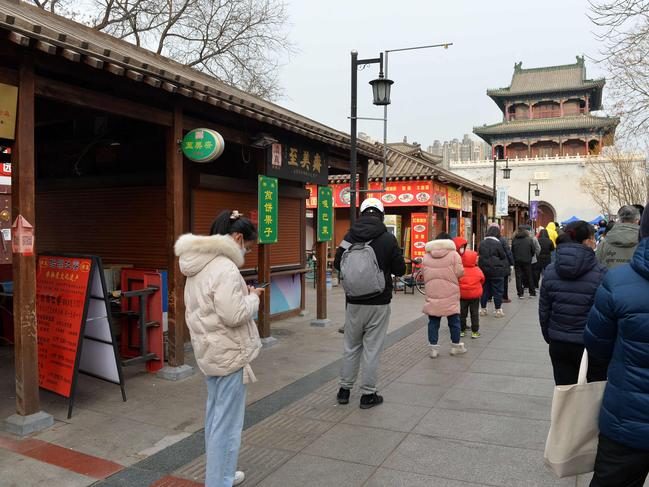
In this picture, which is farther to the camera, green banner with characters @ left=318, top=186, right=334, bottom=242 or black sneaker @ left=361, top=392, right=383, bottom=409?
green banner with characters @ left=318, top=186, right=334, bottom=242

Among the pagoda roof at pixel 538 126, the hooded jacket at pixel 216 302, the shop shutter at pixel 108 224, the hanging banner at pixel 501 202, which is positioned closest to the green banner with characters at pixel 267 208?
the shop shutter at pixel 108 224

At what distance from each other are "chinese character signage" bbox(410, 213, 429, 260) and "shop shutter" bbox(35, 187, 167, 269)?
1114cm

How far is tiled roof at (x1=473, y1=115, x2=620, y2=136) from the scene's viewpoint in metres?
46.6

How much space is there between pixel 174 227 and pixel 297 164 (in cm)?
287

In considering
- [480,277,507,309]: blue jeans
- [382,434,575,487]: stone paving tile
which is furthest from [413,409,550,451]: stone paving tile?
[480,277,507,309]: blue jeans

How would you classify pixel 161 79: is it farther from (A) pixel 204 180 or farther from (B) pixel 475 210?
(B) pixel 475 210

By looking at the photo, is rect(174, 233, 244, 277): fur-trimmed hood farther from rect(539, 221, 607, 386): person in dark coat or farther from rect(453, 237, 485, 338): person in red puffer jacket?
rect(453, 237, 485, 338): person in red puffer jacket

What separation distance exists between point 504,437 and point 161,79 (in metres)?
4.42

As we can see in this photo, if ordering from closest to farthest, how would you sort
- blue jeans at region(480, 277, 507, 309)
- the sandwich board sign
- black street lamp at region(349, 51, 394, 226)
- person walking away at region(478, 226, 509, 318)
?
the sandwich board sign
black street lamp at region(349, 51, 394, 226)
person walking away at region(478, 226, 509, 318)
blue jeans at region(480, 277, 507, 309)

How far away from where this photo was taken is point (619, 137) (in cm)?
1176

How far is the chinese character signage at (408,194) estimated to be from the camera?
1703 cm

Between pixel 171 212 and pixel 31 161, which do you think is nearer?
pixel 31 161

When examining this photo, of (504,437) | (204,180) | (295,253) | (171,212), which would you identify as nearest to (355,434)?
(504,437)

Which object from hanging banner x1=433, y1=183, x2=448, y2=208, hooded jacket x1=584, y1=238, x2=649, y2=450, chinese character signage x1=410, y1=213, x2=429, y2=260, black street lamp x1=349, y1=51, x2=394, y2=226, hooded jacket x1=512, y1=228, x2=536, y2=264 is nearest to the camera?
hooded jacket x1=584, y1=238, x2=649, y2=450
